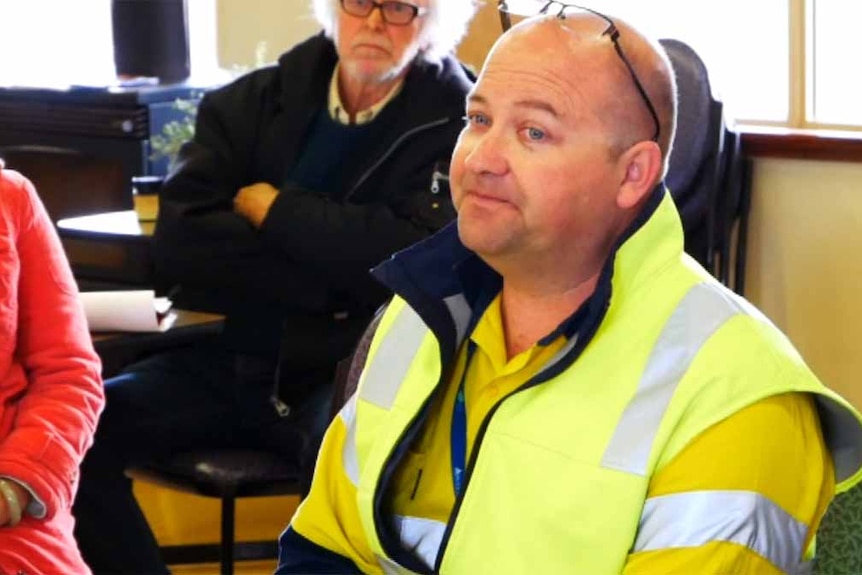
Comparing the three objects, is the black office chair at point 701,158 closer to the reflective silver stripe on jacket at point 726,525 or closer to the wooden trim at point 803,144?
the wooden trim at point 803,144

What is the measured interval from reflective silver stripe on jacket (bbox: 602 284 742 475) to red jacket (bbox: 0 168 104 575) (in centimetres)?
95

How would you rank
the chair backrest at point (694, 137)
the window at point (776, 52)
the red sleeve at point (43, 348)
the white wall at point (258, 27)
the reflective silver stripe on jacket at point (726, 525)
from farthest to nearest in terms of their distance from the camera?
1. the white wall at point (258, 27)
2. the window at point (776, 52)
3. the chair backrest at point (694, 137)
4. the red sleeve at point (43, 348)
5. the reflective silver stripe on jacket at point (726, 525)

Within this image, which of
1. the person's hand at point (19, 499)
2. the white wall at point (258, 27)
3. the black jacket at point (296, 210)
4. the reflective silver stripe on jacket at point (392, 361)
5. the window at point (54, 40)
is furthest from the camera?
the window at point (54, 40)

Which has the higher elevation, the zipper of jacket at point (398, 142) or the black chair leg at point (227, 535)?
the zipper of jacket at point (398, 142)

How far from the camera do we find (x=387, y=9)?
302 cm

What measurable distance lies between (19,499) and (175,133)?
2.00 metres

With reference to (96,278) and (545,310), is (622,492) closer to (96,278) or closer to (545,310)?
(545,310)

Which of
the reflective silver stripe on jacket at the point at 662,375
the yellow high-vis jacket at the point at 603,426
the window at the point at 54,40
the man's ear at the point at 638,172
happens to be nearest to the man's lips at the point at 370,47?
the yellow high-vis jacket at the point at 603,426

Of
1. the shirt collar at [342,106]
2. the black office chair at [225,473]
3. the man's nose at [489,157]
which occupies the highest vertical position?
the man's nose at [489,157]

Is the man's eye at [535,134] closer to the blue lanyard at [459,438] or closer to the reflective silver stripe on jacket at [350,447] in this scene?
the blue lanyard at [459,438]

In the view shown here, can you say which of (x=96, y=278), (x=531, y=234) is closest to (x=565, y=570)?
(x=531, y=234)

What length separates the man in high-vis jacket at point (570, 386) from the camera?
1.39 metres

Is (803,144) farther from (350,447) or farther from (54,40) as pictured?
(54,40)

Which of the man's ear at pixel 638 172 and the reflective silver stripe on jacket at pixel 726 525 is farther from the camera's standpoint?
the man's ear at pixel 638 172
